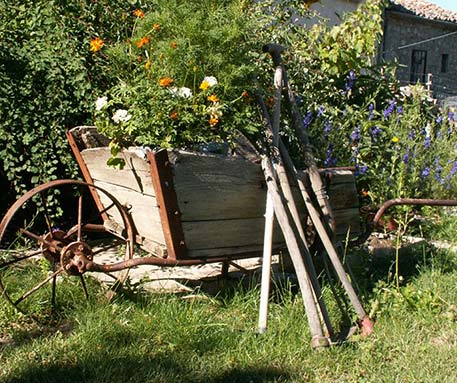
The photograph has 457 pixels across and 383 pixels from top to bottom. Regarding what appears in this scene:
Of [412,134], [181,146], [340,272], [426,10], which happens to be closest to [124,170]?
[181,146]

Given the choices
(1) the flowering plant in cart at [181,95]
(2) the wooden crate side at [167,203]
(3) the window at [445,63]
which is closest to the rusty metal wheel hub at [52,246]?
(1) the flowering plant in cart at [181,95]

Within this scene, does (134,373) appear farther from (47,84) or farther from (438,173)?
(438,173)

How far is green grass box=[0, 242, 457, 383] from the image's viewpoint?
108 inches

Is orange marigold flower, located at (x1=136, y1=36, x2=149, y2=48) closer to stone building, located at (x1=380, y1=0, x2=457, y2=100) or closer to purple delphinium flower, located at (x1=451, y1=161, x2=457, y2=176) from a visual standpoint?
purple delphinium flower, located at (x1=451, y1=161, x2=457, y2=176)

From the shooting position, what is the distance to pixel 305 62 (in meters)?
5.62

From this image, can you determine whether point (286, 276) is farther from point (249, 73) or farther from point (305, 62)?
point (305, 62)

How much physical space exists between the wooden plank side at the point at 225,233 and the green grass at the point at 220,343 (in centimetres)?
35

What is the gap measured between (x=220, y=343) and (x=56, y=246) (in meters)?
1.02

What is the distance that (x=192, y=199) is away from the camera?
117 inches

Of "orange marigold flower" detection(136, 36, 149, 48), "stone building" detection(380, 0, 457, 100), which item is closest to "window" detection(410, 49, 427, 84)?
"stone building" detection(380, 0, 457, 100)

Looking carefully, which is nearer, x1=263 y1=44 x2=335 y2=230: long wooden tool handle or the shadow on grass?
the shadow on grass

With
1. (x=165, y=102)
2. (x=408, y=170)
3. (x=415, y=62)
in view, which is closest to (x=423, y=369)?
Result: (x=165, y=102)

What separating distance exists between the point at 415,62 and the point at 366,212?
1732 centimetres

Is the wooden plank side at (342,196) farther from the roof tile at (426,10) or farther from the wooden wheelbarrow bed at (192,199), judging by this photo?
the roof tile at (426,10)
